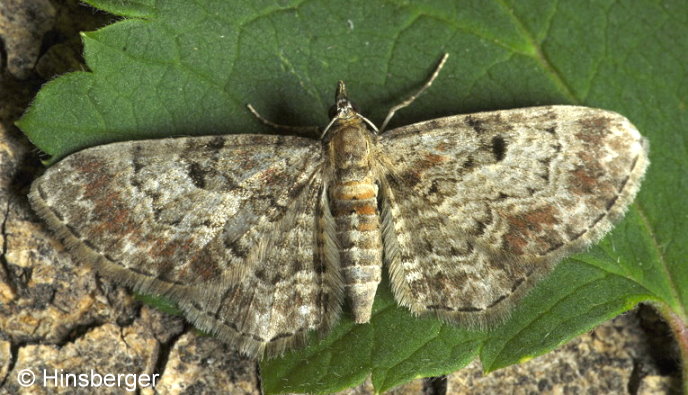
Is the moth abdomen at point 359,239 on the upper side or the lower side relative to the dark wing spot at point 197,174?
lower

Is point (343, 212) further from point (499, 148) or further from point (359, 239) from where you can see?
point (499, 148)

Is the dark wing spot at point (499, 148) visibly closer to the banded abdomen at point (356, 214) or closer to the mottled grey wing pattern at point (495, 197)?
the mottled grey wing pattern at point (495, 197)

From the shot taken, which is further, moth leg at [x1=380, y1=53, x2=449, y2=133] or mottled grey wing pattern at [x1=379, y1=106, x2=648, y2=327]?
moth leg at [x1=380, y1=53, x2=449, y2=133]

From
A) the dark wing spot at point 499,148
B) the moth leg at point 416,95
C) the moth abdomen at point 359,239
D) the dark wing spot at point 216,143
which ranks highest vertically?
the moth leg at point 416,95

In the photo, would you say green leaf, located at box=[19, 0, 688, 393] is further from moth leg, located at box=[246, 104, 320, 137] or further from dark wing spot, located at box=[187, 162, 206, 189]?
dark wing spot, located at box=[187, 162, 206, 189]

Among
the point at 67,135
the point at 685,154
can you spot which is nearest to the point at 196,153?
the point at 67,135

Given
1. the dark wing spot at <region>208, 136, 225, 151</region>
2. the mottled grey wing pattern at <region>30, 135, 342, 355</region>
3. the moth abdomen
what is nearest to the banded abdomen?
the moth abdomen

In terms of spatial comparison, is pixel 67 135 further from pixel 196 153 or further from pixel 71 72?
pixel 196 153

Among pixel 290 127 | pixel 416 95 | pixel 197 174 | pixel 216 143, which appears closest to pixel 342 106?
pixel 290 127

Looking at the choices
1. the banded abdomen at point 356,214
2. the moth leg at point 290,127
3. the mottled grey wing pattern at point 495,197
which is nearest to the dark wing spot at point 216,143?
the moth leg at point 290,127
